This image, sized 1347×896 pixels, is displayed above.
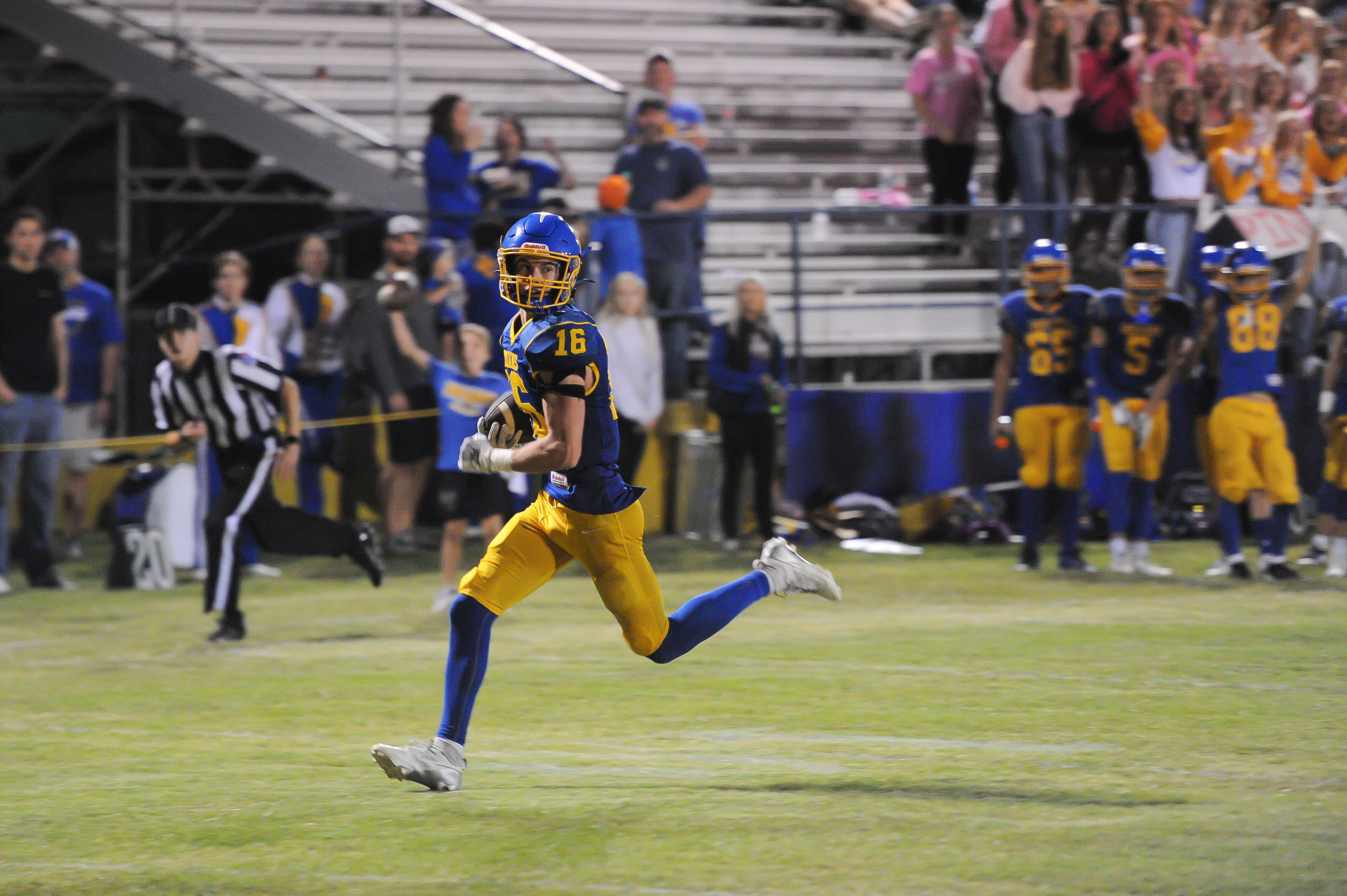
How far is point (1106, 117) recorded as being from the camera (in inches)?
598

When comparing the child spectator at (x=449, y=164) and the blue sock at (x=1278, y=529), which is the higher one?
the child spectator at (x=449, y=164)

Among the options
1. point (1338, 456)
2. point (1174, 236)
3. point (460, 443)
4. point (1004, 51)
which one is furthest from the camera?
point (1004, 51)

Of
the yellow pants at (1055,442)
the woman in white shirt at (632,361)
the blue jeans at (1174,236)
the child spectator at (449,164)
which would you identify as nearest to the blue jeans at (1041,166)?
the blue jeans at (1174,236)

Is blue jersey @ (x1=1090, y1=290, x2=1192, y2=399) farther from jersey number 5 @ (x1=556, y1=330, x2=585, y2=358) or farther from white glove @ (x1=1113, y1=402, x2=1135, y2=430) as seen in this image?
jersey number 5 @ (x1=556, y1=330, x2=585, y2=358)

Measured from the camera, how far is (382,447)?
47.8ft

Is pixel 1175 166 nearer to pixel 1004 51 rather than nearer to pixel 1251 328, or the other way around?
pixel 1004 51

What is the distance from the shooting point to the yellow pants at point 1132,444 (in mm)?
12094

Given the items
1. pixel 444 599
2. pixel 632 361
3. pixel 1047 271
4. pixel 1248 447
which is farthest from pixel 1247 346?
pixel 444 599

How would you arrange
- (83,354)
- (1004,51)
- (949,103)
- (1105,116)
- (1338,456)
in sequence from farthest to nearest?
(949,103)
(1004,51)
(1105,116)
(83,354)
(1338,456)

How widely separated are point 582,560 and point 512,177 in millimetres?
8547

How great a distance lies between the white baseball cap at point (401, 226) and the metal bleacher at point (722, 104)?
2.77 meters

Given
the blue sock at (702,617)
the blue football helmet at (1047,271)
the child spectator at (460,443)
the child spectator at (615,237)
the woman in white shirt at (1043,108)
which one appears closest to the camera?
the blue sock at (702,617)

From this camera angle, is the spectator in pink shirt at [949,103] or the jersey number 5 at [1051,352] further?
the spectator in pink shirt at [949,103]

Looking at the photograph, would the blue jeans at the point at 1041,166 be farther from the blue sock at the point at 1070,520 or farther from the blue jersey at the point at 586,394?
the blue jersey at the point at 586,394
